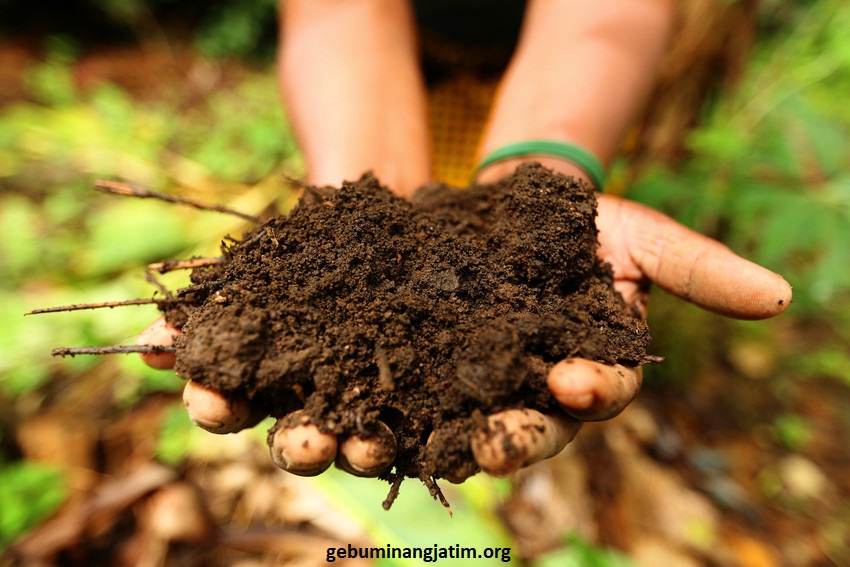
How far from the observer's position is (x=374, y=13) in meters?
2.42

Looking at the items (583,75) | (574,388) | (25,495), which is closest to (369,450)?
(574,388)

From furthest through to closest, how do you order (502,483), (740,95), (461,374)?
(740,95) → (502,483) → (461,374)

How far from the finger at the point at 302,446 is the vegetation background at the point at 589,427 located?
86 centimetres

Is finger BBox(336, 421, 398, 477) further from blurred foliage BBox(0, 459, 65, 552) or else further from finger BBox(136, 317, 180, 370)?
blurred foliage BBox(0, 459, 65, 552)

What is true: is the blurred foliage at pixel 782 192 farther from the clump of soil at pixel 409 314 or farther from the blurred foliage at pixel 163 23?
the blurred foliage at pixel 163 23

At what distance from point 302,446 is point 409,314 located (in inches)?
16.4

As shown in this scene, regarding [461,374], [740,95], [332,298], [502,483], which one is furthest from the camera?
[740,95]

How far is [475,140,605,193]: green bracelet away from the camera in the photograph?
74.6 inches

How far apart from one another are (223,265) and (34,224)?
130 inches

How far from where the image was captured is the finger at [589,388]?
115 centimetres

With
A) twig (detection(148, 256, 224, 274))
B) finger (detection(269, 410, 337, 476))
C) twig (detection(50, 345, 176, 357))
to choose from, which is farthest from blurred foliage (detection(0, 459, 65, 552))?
finger (detection(269, 410, 337, 476))

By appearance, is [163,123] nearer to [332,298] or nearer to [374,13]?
[374,13]

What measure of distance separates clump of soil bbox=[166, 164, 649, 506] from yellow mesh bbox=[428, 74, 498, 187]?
148cm

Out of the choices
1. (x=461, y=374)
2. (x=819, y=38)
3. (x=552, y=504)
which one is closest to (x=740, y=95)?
(x=819, y=38)
